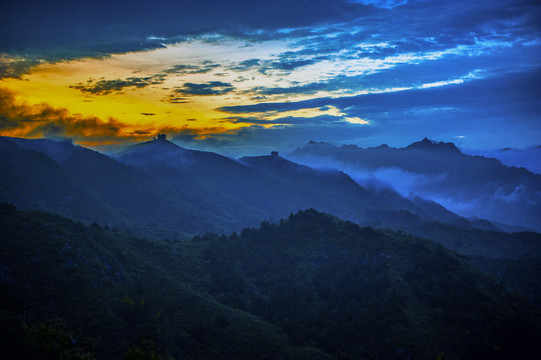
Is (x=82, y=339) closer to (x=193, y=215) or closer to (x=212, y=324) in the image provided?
(x=212, y=324)

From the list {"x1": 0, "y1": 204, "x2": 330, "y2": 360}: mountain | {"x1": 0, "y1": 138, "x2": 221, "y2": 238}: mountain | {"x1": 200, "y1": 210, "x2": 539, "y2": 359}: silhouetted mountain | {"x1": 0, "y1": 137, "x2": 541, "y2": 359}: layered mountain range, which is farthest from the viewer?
{"x1": 0, "y1": 138, "x2": 221, "y2": 238}: mountain

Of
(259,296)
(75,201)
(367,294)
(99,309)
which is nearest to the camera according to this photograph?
(99,309)

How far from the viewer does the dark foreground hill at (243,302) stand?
173ft

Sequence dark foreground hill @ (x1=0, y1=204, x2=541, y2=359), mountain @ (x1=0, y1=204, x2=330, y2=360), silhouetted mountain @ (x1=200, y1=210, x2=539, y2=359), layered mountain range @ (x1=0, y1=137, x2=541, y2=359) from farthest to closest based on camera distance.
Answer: silhouetted mountain @ (x1=200, y1=210, x2=539, y2=359)
layered mountain range @ (x1=0, y1=137, x2=541, y2=359)
dark foreground hill @ (x1=0, y1=204, x2=541, y2=359)
mountain @ (x1=0, y1=204, x2=330, y2=360)

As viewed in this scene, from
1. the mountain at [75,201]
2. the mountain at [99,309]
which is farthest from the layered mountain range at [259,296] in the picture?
the mountain at [75,201]

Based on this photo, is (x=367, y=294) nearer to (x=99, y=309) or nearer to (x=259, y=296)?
(x=259, y=296)

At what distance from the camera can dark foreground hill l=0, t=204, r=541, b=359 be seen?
52881 mm

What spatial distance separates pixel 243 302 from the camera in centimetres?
7481

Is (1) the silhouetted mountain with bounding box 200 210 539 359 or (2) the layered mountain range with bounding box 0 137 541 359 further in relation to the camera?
(1) the silhouetted mountain with bounding box 200 210 539 359

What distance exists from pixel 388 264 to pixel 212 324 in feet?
138

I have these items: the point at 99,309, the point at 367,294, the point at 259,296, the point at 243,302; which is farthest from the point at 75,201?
the point at 367,294

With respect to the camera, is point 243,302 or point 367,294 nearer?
point 367,294

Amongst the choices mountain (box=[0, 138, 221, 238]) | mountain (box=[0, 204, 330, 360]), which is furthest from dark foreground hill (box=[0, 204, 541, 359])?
mountain (box=[0, 138, 221, 238])

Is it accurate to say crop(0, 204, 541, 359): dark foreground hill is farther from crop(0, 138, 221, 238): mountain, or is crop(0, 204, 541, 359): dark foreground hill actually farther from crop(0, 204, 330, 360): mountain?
crop(0, 138, 221, 238): mountain
